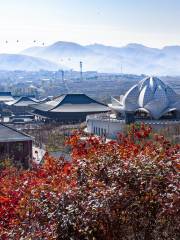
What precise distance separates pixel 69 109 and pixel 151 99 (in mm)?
16626

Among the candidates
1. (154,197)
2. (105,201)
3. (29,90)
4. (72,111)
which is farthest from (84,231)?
(29,90)

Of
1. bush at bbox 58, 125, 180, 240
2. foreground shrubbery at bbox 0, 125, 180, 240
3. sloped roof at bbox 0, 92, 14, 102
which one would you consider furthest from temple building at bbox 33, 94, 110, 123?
bush at bbox 58, 125, 180, 240

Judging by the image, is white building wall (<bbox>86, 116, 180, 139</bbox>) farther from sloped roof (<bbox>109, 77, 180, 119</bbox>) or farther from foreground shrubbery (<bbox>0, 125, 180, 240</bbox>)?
foreground shrubbery (<bbox>0, 125, 180, 240</bbox>)

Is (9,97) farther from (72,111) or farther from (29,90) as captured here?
(72,111)

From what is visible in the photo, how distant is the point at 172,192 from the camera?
7.59m

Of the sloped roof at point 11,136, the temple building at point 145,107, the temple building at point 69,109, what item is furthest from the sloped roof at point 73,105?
the sloped roof at point 11,136

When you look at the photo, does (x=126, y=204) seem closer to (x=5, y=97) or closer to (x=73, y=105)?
(x=73, y=105)

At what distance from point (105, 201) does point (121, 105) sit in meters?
57.3

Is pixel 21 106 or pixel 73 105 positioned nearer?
pixel 73 105

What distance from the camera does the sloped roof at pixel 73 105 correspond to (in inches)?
3002

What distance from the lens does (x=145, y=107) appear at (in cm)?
6266

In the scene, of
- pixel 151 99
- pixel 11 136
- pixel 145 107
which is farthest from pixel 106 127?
pixel 11 136

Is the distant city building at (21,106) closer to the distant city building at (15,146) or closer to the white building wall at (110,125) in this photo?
the white building wall at (110,125)

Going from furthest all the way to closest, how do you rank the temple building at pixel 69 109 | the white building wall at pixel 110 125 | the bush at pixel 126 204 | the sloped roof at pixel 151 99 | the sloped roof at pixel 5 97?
the sloped roof at pixel 5 97
the temple building at pixel 69 109
the sloped roof at pixel 151 99
the white building wall at pixel 110 125
the bush at pixel 126 204
